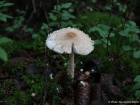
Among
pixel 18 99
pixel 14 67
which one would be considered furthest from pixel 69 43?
pixel 14 67

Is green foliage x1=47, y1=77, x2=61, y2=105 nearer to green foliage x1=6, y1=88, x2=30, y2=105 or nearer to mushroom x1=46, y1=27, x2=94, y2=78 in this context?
green foliage x1=6, y1=88, x2=30, y2=105

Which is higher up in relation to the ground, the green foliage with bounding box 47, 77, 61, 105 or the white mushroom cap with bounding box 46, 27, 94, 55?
the white mushroom cap with bounding box 46, 27, 94, 55

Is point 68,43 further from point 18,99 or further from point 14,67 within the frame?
point 14,67

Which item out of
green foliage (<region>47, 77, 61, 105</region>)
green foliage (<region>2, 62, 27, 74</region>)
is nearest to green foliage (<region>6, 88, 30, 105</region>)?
green foliage (<region>47, 77, 61, 105</region>)

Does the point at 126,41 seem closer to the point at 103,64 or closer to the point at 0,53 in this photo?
the point at 103,64

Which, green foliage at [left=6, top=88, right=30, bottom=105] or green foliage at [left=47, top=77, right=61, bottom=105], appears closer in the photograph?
green foliage at [left=6, top=88, right=30, bottom=105]

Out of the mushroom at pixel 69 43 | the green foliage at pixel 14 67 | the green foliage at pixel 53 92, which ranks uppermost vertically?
the mushroom at pixel 69 43

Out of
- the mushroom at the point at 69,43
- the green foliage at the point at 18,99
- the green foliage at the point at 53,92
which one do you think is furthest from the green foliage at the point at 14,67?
the mushroom at the point at 69,43

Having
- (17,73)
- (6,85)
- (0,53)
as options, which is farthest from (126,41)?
(0,53)

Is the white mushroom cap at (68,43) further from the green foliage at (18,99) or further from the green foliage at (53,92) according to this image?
the green foliage at (18,99)

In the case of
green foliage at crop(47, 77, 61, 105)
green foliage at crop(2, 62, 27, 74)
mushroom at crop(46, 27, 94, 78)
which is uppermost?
mushroom at crop(46, 27, 94, 78)

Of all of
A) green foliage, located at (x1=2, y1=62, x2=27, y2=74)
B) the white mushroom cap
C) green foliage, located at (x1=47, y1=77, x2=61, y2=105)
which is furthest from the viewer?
green foliage, located at (x1=2, y1=62, x2=27, y2=74)
